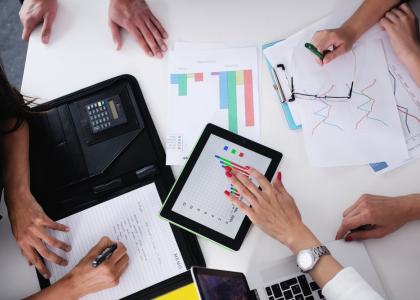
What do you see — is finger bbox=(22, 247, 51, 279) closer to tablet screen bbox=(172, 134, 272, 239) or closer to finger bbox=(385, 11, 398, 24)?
tablet screen bbox=(172, 134, 272, 239)

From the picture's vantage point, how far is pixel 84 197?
938 mm

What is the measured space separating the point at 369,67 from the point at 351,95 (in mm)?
98

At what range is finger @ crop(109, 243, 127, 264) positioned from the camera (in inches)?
33.1

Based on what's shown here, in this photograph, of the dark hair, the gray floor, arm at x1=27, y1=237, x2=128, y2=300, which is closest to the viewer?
arm at x1=27, y1=237, x2=128, y2=300

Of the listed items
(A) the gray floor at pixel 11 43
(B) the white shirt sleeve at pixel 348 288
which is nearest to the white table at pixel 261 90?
(B) the white shirt sleeve at pixel 348 288

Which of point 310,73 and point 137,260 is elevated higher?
point 310,73

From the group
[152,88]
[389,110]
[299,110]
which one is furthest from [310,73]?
[152,88]

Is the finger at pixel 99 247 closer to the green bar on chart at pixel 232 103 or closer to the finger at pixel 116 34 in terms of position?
the green bar on chart at pixel 232 103

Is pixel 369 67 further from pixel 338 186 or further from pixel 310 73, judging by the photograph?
pixel 338 186

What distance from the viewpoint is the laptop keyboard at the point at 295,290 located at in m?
0.82

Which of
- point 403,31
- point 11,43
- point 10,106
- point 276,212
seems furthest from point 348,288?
point 11,43

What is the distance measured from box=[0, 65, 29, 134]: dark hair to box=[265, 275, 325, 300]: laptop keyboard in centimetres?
75

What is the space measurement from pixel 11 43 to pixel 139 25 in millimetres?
1122

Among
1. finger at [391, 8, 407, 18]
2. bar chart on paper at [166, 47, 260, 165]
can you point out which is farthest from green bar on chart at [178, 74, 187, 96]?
finger at [391, 8, 407, 18]
